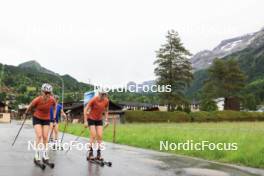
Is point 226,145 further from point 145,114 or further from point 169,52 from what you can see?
point 169,52

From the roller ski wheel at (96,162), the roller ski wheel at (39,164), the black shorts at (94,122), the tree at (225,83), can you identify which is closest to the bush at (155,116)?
the black shorts at (94,122)

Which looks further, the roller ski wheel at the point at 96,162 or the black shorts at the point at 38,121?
the roller ski wheel at the point at 96,162

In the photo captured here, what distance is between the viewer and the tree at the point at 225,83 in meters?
120

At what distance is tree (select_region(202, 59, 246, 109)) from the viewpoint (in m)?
120

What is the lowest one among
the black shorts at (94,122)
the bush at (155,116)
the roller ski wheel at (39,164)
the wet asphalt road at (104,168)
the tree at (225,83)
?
the wet asphalt road at (104,168)

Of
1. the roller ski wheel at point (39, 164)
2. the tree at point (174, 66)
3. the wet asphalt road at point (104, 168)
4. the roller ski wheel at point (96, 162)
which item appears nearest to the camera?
the wet asphalt road at point (104, 168)

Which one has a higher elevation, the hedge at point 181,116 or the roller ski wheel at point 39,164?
the hedge at point 181,116

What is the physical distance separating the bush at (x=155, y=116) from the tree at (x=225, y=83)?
5339 cm

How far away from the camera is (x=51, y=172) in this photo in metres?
9.80

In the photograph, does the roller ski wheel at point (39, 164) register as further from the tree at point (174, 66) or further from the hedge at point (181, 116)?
the tree at point (174, 66)

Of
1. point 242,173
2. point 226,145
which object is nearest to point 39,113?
point 242,173

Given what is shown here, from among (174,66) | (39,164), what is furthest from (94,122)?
(174,66)

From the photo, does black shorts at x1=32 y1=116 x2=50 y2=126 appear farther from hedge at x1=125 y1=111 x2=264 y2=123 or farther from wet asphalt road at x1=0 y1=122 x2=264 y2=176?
hedge at x1=125 y1=111 x2=264 y2=123

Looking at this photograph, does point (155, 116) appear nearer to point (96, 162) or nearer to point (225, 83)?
point (96, 162)
